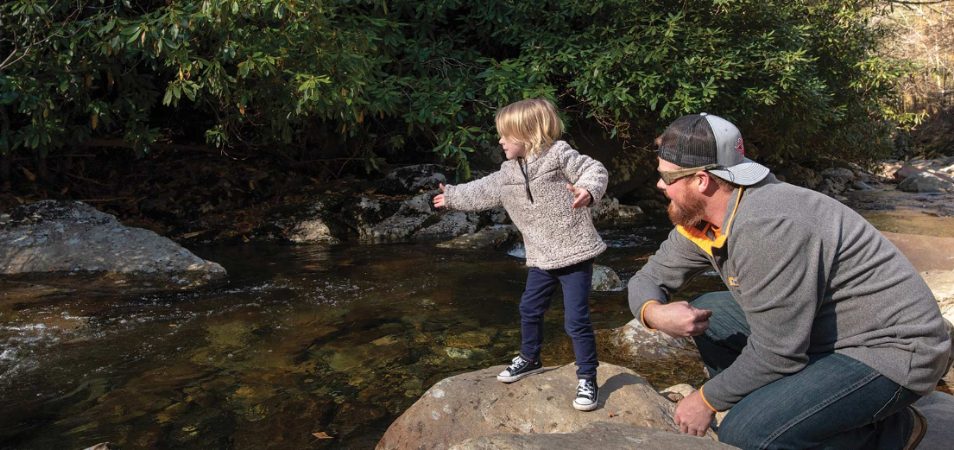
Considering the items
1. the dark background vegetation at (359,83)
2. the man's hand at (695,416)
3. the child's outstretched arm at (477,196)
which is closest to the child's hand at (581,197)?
the child's outstretched arm at (477,196)

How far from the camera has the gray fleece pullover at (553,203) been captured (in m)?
3.66

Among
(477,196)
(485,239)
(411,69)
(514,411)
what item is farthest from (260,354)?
(411,69)

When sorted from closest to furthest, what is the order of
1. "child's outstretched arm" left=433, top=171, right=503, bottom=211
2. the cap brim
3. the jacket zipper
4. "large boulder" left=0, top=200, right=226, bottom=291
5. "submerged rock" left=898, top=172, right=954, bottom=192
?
the cap brim < the jacket zipper < "child's outstretched arm" left=433, top=171, right=503, bottom=211 < "large boulder" left=0, top=200, right=226, bottom=291 < "submerged rock" left=898, top=172, right=954, bottom=192

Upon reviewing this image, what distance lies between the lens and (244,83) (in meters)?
7.26

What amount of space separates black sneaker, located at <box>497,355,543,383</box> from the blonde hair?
3.17 feet

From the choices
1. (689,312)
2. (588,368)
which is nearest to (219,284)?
(588,368)

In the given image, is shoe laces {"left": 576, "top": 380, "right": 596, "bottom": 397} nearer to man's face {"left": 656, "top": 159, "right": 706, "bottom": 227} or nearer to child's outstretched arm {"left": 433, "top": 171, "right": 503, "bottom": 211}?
man's face {"left": 656, "top": 159, "right": 706, "bottom": 227}

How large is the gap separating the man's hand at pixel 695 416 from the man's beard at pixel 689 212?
0.58 meters

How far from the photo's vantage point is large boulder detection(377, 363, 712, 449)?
329cm

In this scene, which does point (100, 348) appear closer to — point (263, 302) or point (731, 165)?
point (263, 302)

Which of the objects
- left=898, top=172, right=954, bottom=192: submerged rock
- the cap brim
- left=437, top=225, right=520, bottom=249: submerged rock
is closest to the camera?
the cap brim

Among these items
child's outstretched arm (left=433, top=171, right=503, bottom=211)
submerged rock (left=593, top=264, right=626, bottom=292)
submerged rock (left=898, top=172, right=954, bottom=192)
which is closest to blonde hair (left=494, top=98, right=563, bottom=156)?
child's outstretched arm (left=433, top=171, right=503, bottom=211)

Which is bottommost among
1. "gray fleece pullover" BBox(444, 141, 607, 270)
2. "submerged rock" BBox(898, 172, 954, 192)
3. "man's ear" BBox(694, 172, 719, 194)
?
"submerged rock" BBox(898, 172, 954, 192)

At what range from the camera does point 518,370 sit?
3.62 metres
